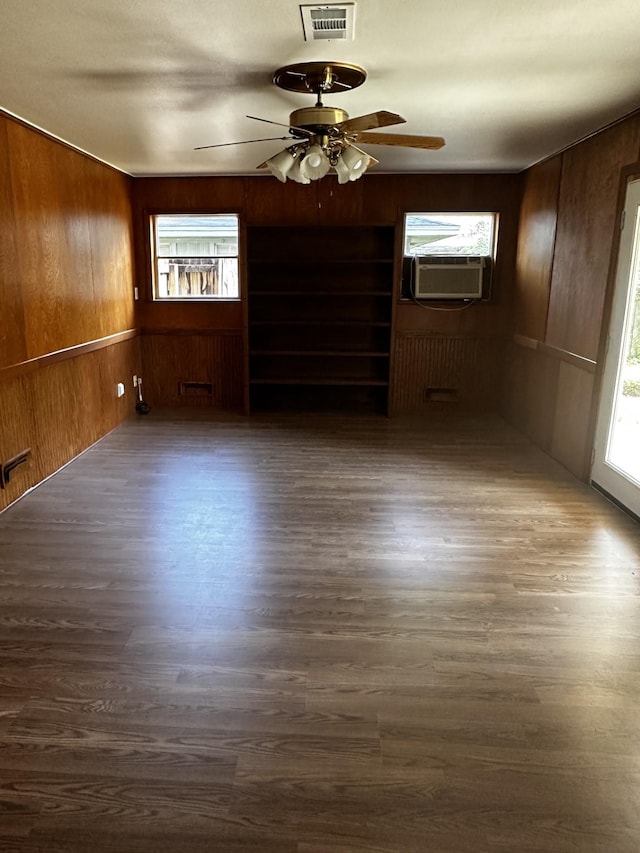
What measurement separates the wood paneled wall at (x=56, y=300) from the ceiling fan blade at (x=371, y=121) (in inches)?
80.9

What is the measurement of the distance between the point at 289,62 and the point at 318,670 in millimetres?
2613

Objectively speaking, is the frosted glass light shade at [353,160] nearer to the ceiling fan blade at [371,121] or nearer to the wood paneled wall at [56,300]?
the ceiling fan blade at [371,121]

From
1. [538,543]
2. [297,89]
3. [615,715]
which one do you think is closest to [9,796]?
[615,715]

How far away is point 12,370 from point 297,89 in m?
2.31

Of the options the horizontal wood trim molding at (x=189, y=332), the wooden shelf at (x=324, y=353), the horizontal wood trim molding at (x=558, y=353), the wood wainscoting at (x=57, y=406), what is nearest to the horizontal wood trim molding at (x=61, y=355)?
the wood wainscoting at (x=57, y=406)

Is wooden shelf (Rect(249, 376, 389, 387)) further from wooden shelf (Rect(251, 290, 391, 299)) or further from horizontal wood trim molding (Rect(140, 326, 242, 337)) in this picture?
wooden shelf (Rect(251, 290, 391, 299))

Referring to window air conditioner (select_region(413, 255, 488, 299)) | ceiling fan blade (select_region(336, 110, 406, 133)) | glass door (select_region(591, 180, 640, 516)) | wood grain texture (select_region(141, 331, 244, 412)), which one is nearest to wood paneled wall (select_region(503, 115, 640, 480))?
glass door (select_region(591, 180, 640, 516))

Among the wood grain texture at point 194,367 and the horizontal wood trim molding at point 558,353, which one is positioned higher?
the horizontal wood trim molding at point 558,353

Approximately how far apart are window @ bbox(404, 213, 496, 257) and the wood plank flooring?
9.57ft

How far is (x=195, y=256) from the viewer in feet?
19.9

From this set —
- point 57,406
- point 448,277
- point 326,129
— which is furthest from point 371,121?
point 448,277

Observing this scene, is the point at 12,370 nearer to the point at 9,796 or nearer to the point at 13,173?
the point at 13,173

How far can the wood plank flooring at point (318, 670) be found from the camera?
1564 mm

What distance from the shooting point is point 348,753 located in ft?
5.79
